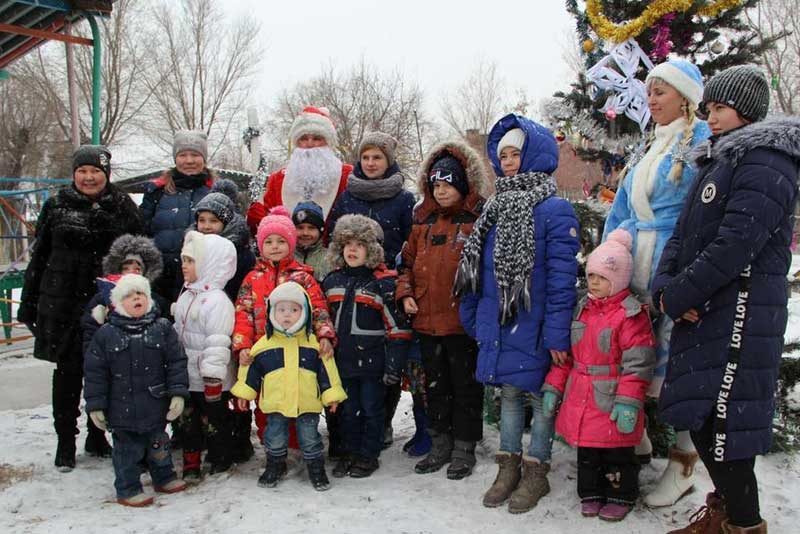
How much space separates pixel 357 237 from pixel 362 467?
151 centimetres

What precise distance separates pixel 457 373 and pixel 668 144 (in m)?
1.85

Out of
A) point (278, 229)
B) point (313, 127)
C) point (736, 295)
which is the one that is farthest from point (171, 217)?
point (736, 295)

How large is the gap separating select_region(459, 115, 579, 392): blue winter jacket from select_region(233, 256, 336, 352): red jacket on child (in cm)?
100

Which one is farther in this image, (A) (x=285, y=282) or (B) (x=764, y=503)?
(A) (x=285, y=282)

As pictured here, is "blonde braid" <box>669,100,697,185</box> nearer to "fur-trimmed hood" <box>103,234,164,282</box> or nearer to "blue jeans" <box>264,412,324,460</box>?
"blue jeans" <box>264,412,324,460</box>

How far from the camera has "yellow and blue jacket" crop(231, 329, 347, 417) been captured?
3.87m

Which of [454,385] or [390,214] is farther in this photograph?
[390,214]

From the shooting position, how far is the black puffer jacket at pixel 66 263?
4.22m

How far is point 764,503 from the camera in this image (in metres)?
3.44

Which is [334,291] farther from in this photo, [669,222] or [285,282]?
[669,222]

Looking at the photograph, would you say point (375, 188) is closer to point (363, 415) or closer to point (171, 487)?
point (363, 415)

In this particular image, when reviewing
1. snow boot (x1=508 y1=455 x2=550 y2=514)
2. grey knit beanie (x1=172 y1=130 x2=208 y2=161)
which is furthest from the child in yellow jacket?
grey knit beanie (x1=172 y1=130 x2=208 y2=161)

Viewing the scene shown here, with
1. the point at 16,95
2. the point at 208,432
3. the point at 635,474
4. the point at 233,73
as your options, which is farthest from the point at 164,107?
the point at 635,474

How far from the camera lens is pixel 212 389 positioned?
3.98 meters
